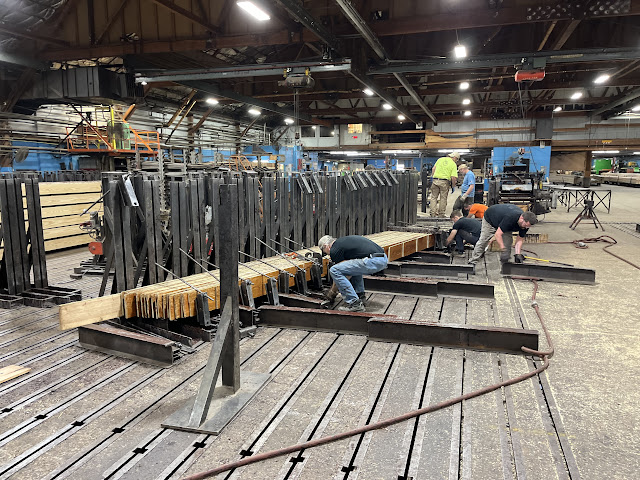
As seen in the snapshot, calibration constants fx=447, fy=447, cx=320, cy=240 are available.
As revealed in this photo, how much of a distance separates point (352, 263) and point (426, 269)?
7.89 ft

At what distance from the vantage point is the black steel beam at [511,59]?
934 centimetres

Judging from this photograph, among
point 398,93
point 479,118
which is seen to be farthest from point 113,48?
point 479,118

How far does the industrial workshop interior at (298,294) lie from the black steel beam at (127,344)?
3cm

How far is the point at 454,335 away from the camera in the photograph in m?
4.46

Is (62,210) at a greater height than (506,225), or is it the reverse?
(62,210)

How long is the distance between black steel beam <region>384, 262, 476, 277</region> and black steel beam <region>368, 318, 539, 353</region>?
2.85 m

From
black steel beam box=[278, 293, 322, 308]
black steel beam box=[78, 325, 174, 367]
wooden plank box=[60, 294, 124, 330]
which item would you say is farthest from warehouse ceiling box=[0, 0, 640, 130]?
black steel beam box=[78, 325, 174, 367]

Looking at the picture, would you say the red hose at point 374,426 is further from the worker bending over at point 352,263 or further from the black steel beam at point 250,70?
the black steel beam at point 250,70

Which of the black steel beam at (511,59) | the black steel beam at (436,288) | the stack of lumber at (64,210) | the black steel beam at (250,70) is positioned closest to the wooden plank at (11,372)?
the black steel beam at (436,288)

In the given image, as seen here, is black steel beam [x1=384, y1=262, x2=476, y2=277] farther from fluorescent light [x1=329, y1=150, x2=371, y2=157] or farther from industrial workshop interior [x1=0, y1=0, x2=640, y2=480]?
fluorescent light [x1=329, y1=150, x2=371, y2=157]

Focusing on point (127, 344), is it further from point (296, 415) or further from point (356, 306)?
point (356, 306)

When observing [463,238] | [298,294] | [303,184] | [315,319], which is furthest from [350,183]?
[315,319]

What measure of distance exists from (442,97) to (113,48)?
55.6ft

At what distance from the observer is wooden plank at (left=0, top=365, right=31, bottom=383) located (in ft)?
12.5
